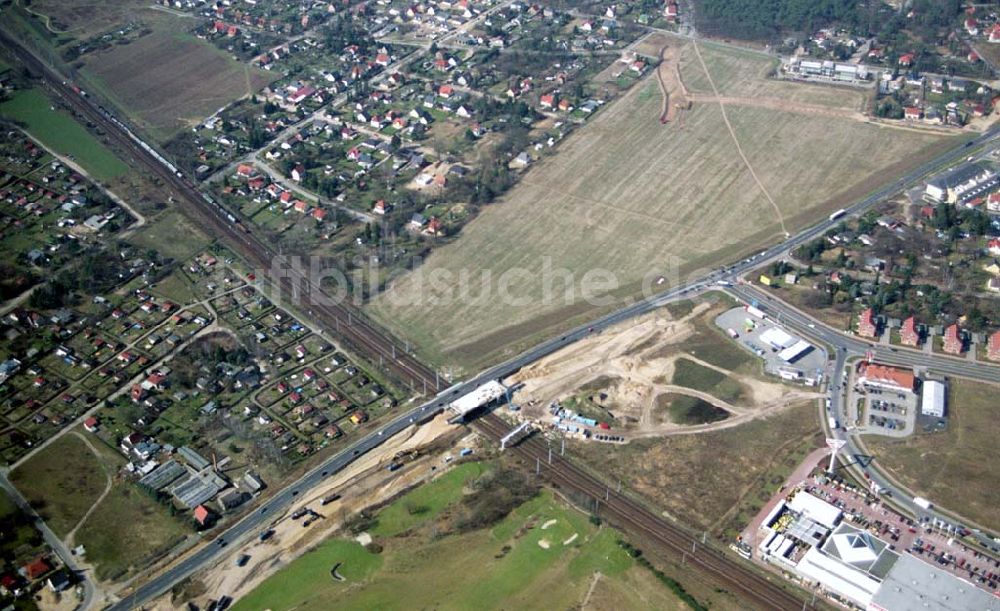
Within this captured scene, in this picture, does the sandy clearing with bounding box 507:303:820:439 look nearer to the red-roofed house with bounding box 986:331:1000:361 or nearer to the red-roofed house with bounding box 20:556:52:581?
the red-roofed house with bounding box 986:331:1000:361

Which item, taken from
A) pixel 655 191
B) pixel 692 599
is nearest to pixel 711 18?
pixel 655 191

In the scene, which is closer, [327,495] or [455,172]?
[327,495]

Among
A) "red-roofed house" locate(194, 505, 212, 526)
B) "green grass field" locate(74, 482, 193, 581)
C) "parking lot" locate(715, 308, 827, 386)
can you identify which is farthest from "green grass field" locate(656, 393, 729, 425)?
"green grass field" locate(74, 482, 193, 581)

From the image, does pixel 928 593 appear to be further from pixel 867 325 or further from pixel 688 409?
pixel 867 325

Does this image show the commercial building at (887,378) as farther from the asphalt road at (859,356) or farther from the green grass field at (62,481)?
the green grass field at (62,481)

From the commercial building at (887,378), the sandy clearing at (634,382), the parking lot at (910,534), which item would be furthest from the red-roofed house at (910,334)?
the parking lot at (910,534)

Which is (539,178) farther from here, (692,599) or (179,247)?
(692,599)
